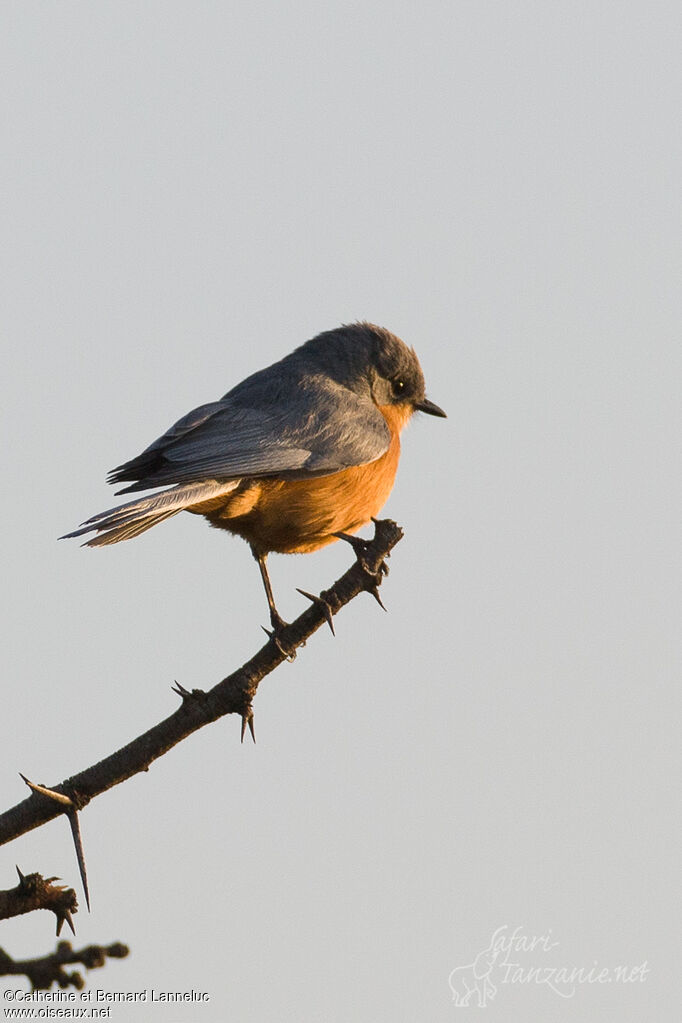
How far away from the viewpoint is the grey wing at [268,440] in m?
8.45

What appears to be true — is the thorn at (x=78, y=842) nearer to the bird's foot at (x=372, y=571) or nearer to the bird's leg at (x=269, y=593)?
the bird's foot at (x=372, y=571)

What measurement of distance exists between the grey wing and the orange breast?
0.09m

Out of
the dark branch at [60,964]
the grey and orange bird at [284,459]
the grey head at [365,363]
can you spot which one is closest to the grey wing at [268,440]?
the grey and orange bird at [284,459]

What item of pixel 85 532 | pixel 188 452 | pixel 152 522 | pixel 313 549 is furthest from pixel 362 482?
pixel 85 532

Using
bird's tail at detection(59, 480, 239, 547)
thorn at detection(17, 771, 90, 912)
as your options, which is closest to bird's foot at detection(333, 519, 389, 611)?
bird's tail at detection(59, 480, 239, 547)

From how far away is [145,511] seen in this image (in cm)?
734

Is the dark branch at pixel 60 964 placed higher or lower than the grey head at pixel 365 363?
lower

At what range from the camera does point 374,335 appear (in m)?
11.3

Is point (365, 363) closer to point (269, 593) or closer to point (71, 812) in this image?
point (269, 593)

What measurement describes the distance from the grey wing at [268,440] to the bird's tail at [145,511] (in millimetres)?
84

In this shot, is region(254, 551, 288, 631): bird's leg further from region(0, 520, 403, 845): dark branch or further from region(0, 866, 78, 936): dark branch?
region(0, 866, 78, 936): dark branch

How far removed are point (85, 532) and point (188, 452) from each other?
187 cm

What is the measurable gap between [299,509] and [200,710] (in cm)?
362

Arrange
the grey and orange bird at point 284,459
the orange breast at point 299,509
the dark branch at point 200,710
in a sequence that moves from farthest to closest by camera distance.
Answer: the orange breast at point 299,509 → the grey and orange bird at point 284,459 → the dark branch at point 200,710
